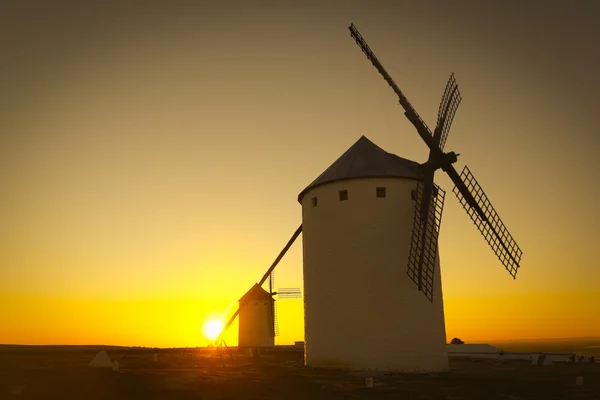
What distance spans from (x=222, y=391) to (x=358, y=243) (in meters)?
8.98

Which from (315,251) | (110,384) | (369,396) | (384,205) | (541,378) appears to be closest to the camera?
(369,396)

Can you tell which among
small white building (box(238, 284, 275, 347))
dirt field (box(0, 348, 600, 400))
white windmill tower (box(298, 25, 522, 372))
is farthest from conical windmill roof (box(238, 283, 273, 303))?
dirt field (box(0, 348, 600, 400))

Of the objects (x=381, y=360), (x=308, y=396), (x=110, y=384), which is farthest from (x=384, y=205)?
(x=110, y=384)

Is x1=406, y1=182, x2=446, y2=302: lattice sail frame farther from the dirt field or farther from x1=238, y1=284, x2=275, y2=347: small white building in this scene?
x1=238, y1=284, x2=275, y2=347: small white building

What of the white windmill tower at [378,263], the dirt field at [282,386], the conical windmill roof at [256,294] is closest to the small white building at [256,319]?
the conical windmill roof at [256,294]

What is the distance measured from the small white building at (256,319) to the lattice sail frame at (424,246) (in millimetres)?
26475

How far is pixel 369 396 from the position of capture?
12.3 metres

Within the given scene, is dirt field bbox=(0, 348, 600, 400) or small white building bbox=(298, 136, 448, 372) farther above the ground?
small white building bbox=(298, 136, 448, 372)

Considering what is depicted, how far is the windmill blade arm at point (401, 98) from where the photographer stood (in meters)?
22.0

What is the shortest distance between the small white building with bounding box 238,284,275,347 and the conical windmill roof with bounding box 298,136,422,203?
2340 cm

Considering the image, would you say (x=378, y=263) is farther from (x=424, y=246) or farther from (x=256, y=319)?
(x=256, y=319)

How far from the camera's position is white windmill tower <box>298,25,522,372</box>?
19172 mm

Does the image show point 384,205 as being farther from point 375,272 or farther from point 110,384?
point 110,384

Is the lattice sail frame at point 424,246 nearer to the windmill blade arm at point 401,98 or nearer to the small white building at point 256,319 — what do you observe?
the windmill blade arm at point 401,98
